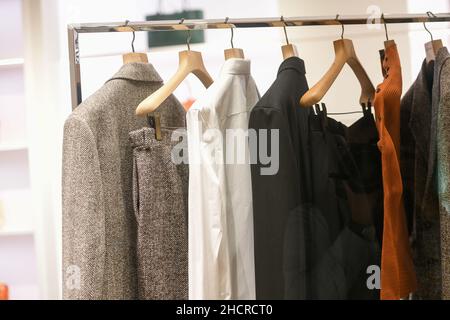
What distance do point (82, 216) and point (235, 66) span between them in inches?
14.2

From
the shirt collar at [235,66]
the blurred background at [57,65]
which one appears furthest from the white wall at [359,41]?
the shirt collar at [235,66]

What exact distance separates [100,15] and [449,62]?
653 mm

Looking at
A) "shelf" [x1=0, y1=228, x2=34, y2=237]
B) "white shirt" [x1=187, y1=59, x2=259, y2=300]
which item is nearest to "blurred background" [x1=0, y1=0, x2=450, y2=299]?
"shelf" [x1=0, y1=228, x2=34, y2=237]

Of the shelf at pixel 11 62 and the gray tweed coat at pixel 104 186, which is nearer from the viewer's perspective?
the gray tweed coat at pixel 104 186

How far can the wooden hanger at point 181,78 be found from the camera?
2.99ft

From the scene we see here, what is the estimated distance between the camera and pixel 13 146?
0.95 metres

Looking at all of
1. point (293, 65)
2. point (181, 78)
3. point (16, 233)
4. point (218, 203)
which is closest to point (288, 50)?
point (293, 65)

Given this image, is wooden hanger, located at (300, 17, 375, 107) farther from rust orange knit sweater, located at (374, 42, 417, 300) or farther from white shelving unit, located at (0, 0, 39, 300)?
white shelving unit, located at (0, 0, 39, 300)

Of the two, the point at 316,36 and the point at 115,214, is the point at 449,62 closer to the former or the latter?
the point at 316,36

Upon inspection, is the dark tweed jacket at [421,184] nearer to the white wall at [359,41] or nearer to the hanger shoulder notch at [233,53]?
the white wall at [359,41]

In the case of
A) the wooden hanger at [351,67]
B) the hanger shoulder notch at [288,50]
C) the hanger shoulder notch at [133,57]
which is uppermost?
the hanger shoulder notch at [133,57]

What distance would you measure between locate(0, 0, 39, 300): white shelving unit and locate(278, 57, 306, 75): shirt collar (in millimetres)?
471

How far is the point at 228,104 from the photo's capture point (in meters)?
0.91
